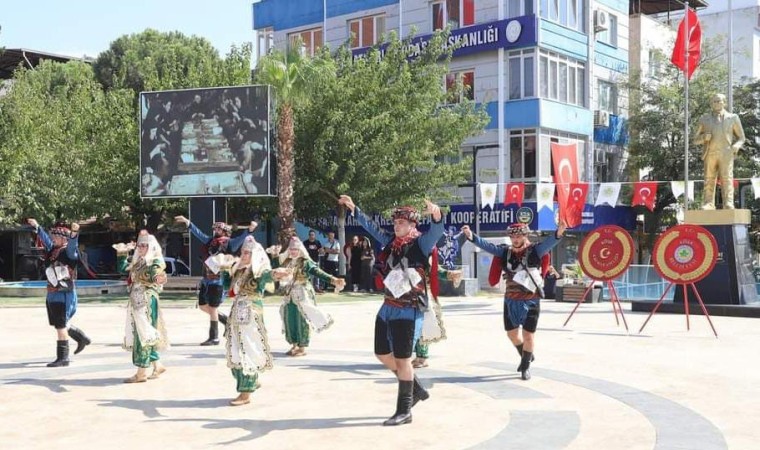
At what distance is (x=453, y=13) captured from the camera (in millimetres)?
35188

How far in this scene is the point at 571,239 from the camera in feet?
115

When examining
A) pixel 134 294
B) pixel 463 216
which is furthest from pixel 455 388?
pixel 463 216

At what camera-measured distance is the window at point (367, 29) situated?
37.3m

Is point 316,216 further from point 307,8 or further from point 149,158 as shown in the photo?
point 307,8

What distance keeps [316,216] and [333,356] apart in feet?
60.4

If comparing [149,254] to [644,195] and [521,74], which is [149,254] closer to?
[644,195]

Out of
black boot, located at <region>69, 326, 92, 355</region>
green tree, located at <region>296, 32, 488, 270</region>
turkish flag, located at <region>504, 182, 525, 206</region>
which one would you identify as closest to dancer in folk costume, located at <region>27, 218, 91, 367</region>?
black boot, located at <region>69, 326, 92, 355</region>

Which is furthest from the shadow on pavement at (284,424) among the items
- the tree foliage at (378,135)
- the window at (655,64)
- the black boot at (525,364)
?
the window at (655,64)

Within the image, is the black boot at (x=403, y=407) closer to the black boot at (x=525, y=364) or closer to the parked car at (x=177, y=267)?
the black boot at (x=525, y=364)

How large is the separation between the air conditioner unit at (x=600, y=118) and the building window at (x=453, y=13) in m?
6.56

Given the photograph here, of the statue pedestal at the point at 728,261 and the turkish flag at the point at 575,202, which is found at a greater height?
the turkish flag at the point at 575,202

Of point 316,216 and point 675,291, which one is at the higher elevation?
point 316,216

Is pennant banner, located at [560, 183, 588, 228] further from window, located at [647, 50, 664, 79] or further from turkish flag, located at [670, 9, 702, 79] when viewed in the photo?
window, located at [647, 50, 664, 79]

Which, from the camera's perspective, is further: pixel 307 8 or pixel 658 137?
pixel 307 8
